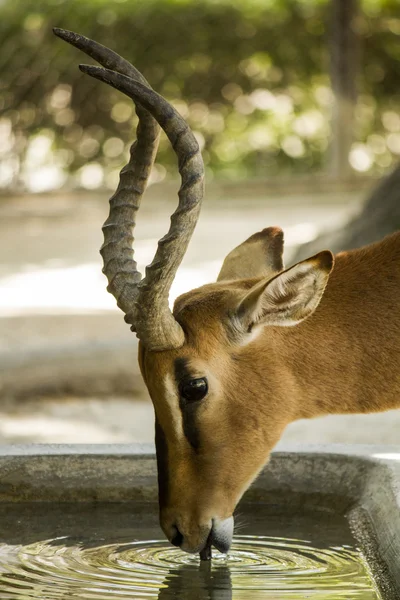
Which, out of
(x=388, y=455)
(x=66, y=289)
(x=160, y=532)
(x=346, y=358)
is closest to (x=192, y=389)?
(x=346, y=358)

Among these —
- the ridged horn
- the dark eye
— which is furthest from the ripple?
the ridged horn

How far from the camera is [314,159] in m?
18.7

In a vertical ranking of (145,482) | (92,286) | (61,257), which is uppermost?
(61,257)

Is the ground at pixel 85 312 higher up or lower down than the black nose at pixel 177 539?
higher up

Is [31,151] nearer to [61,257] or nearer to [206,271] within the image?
[61,257]

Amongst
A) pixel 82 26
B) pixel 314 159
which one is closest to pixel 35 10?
pixel 82 26

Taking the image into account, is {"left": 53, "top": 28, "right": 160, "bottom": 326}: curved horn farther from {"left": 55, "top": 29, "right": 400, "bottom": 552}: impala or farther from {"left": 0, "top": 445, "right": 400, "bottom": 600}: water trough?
{"left": 0, "top": 445, "right": 400, "bottom": 600}: water trough

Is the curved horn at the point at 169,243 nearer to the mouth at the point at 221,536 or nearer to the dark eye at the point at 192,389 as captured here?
the dark eye at the point at 192,389

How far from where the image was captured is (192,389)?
11.8 ft

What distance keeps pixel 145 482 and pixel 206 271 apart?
297 inches

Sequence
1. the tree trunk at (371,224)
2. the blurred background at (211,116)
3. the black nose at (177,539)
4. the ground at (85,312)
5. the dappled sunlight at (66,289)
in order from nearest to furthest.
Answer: the black nose at (177,539) → the ground at (85,312) → the tree trunk at (371,224) → the dappled sunlight at (66,289) → the blurred background at (211,116)

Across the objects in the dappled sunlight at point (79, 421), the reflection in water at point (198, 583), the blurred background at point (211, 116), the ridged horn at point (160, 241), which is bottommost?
the reflection in water at point (198, 583)

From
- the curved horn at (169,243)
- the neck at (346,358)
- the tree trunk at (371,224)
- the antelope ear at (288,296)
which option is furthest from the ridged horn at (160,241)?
the tree trunk at (371,224)

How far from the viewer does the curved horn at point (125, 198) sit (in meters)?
3.65
